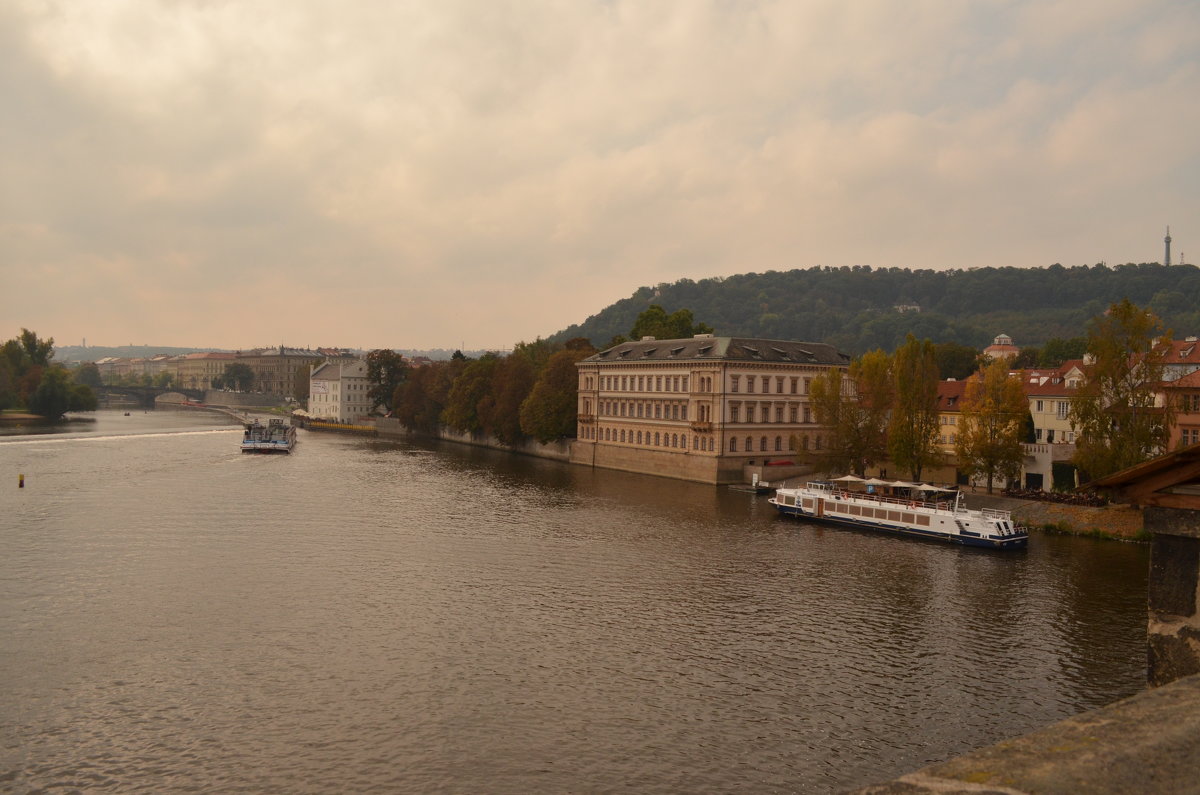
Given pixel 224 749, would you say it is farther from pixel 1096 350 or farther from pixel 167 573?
pixel 1096 350

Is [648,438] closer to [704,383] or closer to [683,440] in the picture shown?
[683,440]

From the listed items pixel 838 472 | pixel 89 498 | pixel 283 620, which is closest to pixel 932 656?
pixel 283 620

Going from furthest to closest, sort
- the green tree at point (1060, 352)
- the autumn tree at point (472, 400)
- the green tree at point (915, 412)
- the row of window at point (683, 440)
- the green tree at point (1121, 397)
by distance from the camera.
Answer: the green tree at point (1060, 352), the autumn tree at point (472, 400), the row of window at point (683, 440), the green tree at point (915, 412), the green tree at point (1121, 397)

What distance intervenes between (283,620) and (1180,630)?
33.3m

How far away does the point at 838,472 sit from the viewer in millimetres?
84125

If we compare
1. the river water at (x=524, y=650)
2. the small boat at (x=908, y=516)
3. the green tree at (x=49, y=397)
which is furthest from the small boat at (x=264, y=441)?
the green tree at (x=49, y=397)

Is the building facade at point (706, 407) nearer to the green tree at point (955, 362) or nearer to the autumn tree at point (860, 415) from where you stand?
the autumn tree at point (860, 415)

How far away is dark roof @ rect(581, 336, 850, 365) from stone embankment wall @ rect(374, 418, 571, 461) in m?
13.4

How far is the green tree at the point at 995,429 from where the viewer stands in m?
69.2

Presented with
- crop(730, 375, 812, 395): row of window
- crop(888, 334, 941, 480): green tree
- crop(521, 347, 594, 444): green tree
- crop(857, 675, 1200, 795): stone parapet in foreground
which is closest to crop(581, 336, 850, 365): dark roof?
crop(730, 375, 812, 395): row of window

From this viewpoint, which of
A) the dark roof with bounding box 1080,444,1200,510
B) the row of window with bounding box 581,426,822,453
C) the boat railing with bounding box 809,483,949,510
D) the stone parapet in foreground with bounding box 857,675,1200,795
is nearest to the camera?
the stone parapet in foreground with bounding box 857,675,1200,795

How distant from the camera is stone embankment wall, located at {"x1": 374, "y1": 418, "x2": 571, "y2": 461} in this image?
120m

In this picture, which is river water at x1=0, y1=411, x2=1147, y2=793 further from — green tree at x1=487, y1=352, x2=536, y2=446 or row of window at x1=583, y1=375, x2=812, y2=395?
green tree at x1=487, y1=352, x2=536, y2=446

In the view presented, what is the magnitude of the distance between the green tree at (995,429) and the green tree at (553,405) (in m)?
58.4
